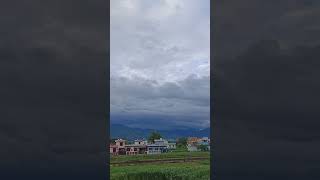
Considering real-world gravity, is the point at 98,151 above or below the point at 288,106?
below

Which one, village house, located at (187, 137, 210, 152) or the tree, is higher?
the tree

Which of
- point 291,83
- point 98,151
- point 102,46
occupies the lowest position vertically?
point 98,151

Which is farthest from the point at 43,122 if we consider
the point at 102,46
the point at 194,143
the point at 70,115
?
the point at 194,143

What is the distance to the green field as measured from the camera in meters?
18.2

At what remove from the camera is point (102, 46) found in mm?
8523

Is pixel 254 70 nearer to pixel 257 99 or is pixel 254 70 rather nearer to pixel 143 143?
pixel 257 99

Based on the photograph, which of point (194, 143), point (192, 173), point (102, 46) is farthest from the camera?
point (194, 143)

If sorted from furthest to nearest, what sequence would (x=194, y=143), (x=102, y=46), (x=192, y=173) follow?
1. (x=194, y=143)
2. (x=192, y=173)
3. (x=102, y=46)

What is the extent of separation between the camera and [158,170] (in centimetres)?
1888

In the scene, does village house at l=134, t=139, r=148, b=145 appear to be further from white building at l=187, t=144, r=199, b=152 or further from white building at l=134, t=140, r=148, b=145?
white building at l=187, t=144, r=199, b=152

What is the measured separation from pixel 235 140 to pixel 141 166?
11.5 metres

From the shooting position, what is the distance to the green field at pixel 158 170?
59.8 ft

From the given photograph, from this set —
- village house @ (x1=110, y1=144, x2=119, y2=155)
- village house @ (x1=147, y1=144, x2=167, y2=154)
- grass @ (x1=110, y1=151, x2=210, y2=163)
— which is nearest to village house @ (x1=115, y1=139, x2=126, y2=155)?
village house @ (x1=110, y1=144, x2=119, y2=155)

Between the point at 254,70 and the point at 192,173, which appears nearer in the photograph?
the point at 254,70
